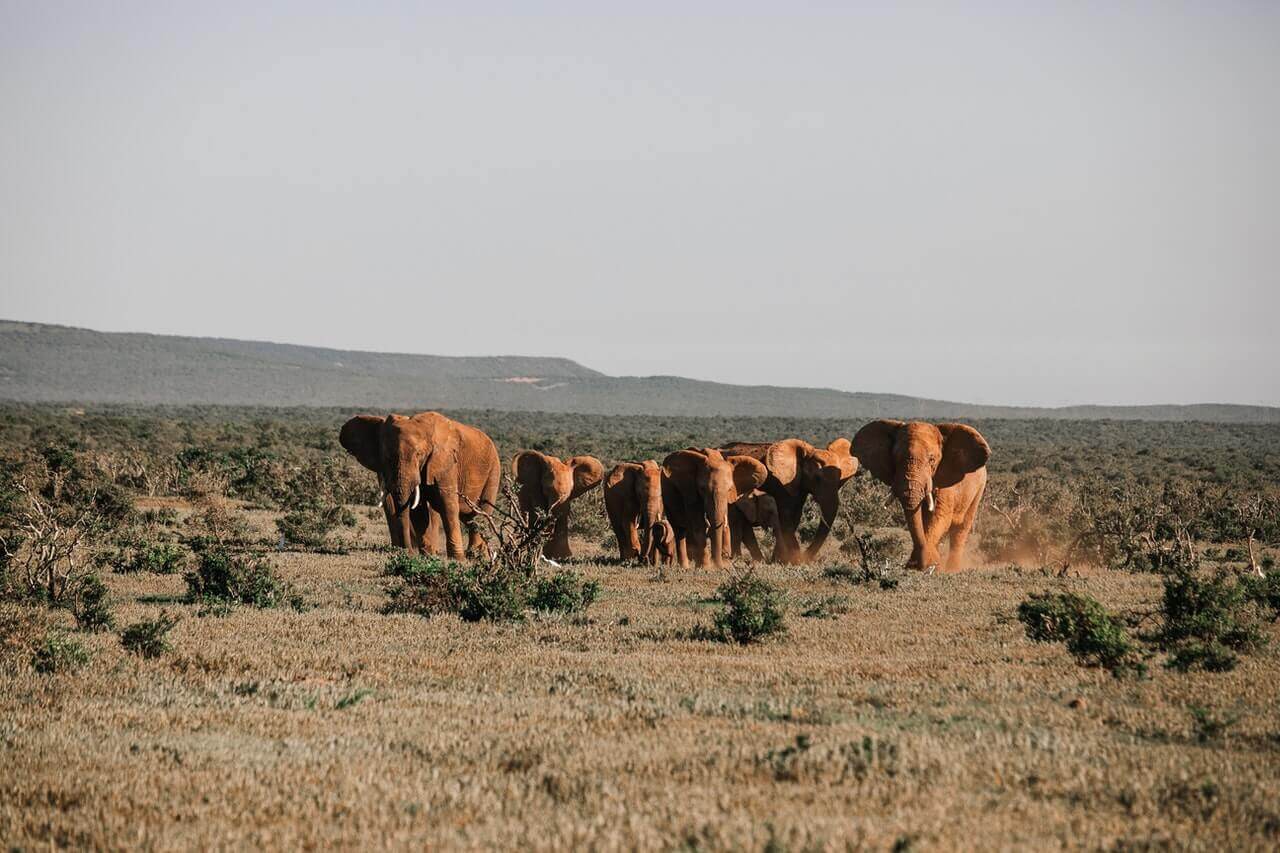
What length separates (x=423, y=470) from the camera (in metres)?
23.5

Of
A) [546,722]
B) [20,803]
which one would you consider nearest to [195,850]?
[20,803]

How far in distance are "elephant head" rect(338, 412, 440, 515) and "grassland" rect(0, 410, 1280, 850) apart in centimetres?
693

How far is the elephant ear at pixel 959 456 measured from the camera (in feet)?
76.0

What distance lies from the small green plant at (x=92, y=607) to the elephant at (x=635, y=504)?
10.2m

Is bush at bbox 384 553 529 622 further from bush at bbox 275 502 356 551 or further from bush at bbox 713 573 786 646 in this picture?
bush at bbox 275 502 356 551

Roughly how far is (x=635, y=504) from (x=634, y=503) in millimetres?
26

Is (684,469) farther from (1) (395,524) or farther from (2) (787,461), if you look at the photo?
(1) (395,524)

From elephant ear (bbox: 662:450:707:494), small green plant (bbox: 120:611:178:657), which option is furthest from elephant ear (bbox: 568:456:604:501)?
small green plant (bbox: 120:611:178:657)

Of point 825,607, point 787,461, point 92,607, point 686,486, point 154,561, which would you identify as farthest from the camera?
point 787,461

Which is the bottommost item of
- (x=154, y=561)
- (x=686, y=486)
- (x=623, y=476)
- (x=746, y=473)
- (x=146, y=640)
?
(x=154, y=561)

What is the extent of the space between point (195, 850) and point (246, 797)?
2.86 feet

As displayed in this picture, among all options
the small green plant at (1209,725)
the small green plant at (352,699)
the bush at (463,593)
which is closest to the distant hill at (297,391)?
the bush at (463,593)

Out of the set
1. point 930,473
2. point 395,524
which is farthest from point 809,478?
point 395,524

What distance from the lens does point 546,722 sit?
31.6ft
